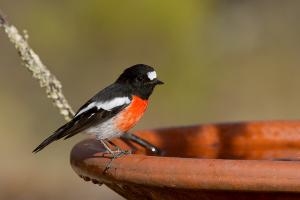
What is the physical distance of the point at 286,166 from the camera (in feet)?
8.98

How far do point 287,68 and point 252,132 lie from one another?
6732 mm

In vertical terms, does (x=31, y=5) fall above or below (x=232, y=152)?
above

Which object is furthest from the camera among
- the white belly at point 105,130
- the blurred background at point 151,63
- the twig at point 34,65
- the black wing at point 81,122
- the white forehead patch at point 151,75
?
the blurred background at point 151,63

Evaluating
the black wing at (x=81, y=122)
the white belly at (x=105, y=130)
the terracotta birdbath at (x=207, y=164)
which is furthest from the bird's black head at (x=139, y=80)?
the terracotta birdbath at (x=207, y=164)

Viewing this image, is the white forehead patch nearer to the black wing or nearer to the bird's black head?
the bird's black head

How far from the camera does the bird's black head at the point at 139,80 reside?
4.38 meters

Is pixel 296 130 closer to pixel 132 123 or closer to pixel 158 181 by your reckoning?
pixel 132 123

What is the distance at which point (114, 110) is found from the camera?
4.30m

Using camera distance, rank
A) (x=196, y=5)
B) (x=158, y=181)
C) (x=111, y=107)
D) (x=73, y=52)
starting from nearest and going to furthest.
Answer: (x=158, y=181) < (x=111, y=107) < (x=73, y=52) < (x=196, y=5)

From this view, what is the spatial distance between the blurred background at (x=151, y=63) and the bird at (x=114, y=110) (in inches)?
181

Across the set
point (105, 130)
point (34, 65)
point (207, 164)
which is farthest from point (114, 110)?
point (207, 164)

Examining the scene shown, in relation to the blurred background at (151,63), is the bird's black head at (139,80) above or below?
below

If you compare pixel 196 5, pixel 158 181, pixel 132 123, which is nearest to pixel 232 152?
pixel 132 123

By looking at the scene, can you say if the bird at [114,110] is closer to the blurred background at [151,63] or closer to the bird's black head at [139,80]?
the bird's black head at [139,80]
